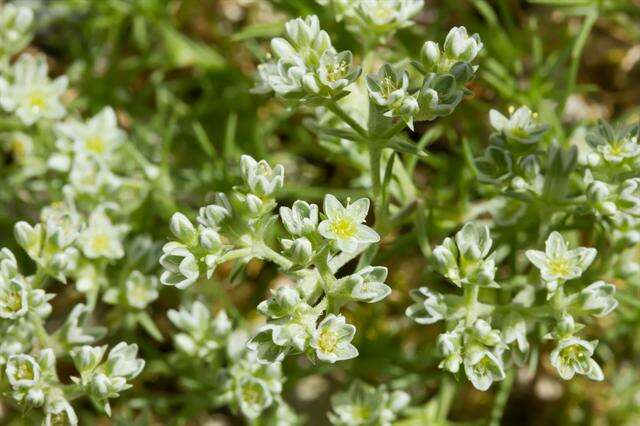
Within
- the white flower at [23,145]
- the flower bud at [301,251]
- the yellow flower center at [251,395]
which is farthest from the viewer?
the white flower at [23,145]

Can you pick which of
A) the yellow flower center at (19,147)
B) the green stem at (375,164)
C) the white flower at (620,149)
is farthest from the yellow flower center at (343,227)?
the yellow flower center at (19,147)

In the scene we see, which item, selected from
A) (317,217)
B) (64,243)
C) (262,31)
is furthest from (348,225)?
(262,31)

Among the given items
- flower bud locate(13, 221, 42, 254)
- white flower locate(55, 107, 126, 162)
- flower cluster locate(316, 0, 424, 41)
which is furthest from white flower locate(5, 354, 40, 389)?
flower cluster locate(316, 0, 424, 41)

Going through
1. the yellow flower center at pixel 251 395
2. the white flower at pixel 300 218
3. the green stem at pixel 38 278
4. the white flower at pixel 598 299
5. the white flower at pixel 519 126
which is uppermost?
the white flower at pixel 300 218

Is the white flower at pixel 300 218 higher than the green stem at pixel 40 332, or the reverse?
the white flower at pixel 300 218

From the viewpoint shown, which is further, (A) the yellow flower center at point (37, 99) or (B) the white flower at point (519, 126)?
(A) the yellow flower center at point (37, 99)

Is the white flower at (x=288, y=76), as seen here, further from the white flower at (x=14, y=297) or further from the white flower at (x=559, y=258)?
the white flower at (x=14, y=297)

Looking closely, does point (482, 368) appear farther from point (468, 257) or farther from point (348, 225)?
point (348, 225)
